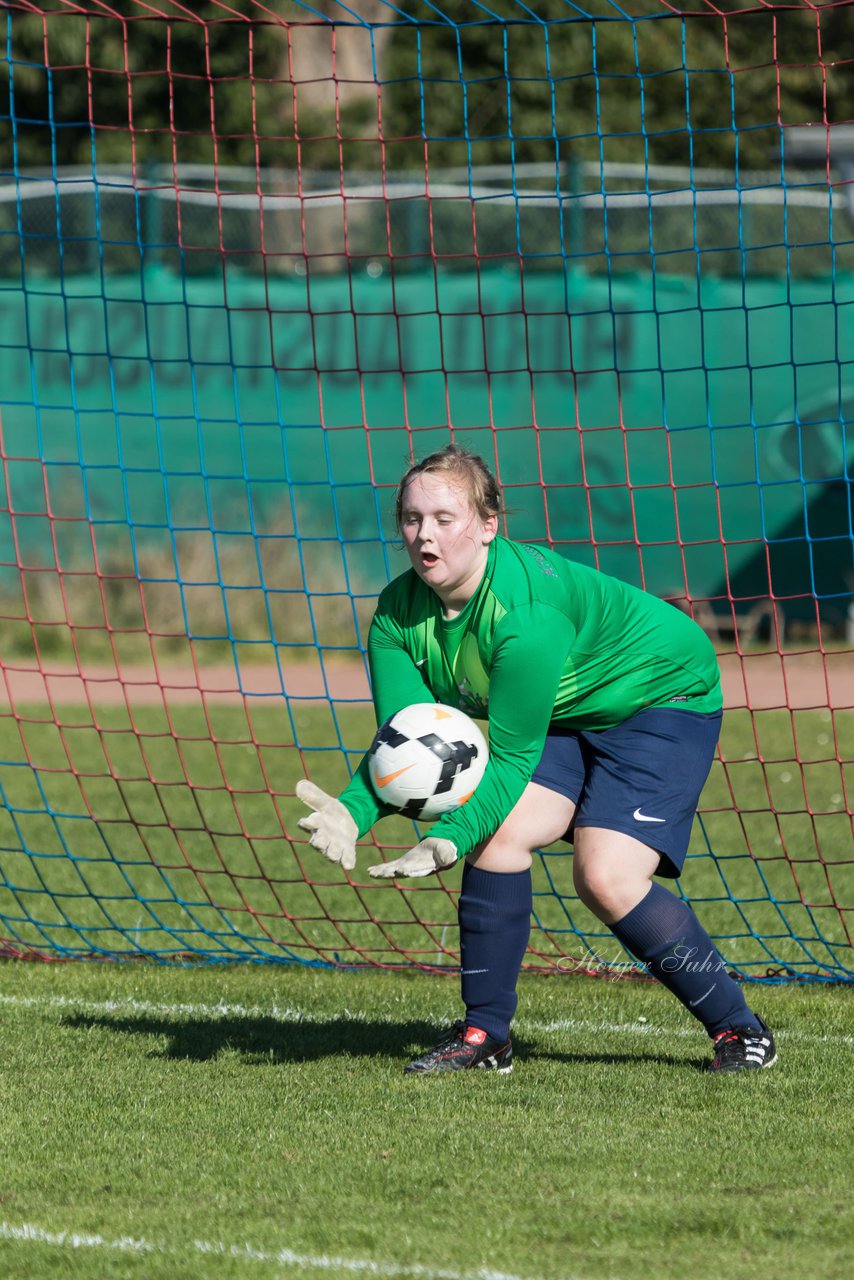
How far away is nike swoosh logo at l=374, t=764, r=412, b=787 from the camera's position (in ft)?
13.1

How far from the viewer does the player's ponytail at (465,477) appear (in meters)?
4.07

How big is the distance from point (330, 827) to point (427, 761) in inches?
10.7

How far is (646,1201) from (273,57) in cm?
2111

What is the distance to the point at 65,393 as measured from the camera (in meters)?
15.7

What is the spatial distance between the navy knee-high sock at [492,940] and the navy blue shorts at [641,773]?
244mm

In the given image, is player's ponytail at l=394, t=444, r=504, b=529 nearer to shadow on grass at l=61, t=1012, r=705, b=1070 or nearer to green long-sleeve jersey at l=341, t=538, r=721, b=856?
green long-sleeve jersey at l=341, t=538, r=721, b=856

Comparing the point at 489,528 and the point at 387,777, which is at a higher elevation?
the point at 489,528

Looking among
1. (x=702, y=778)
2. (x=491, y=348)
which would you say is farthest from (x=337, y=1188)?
(x=491, y=348)

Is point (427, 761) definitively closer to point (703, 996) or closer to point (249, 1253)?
point (703, 996)

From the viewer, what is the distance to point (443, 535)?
400 centimetres

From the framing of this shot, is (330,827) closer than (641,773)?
Yes

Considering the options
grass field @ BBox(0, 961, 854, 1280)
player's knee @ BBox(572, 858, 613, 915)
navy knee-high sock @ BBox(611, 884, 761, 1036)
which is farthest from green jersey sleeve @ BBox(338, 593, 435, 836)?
grass field @ BBox(0, 961, 854, 1280)

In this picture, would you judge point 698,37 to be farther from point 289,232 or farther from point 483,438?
point 483,438

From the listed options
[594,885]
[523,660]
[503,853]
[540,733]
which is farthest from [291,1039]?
[523,660]
